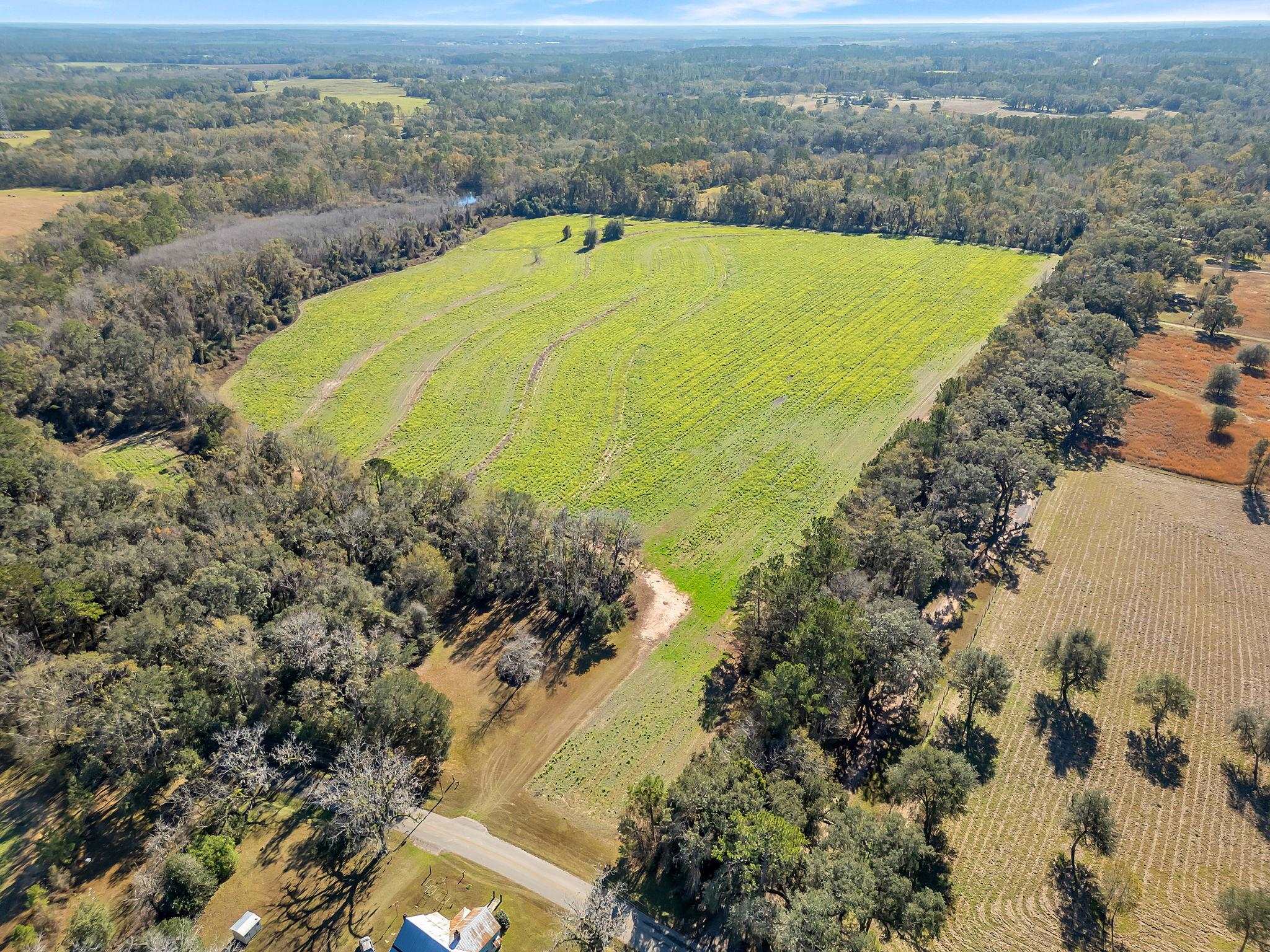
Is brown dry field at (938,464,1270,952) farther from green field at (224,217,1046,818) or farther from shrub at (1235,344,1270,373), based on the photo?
shrub at (1235,344,1270,373)

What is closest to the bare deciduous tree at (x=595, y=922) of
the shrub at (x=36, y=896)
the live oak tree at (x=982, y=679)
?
the live oak tree at (x=982, y=679)

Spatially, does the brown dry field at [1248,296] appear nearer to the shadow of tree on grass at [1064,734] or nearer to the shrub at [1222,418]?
the shrub at [1222,418]

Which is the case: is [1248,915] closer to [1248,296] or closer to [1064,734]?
[1064,734]

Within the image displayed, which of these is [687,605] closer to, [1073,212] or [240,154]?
[1073,212]

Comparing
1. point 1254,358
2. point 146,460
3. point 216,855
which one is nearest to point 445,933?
point 216,855

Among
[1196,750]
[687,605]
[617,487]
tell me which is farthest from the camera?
[617,487]

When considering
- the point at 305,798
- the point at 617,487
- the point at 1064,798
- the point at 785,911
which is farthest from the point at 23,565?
the point at 1064,798
